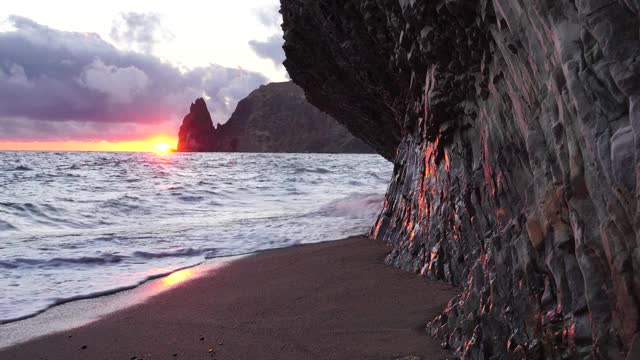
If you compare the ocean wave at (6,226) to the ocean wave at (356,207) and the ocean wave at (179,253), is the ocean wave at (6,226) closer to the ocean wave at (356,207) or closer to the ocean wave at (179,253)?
the ocean wave at (179,253)

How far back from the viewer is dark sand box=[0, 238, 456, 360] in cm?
366

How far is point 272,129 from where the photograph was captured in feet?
502

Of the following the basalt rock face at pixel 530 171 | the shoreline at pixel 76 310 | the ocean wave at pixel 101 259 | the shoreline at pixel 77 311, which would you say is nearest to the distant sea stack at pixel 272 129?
the ocean wave at pixel 101 259

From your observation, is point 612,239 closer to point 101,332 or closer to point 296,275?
point 101,332

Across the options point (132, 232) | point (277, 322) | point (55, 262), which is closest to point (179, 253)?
point (55, 262)

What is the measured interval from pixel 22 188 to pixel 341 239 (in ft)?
59.5

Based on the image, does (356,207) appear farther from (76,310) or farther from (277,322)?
(277,322)

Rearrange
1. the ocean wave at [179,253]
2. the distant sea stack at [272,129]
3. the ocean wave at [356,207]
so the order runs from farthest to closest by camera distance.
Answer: the distant sea stack at [272,129]
the ocean wave at [356,207]
the ocean wave at [179,253]

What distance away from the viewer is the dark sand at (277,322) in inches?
144

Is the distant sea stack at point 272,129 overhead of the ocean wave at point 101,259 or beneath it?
overhead

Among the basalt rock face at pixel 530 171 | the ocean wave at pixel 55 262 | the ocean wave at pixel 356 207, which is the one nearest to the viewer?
the basalt rock face at pixel 530 171

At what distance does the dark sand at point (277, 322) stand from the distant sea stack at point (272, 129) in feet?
442

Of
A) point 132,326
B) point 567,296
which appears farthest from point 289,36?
point 567,296

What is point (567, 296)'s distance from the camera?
229 centimetres
